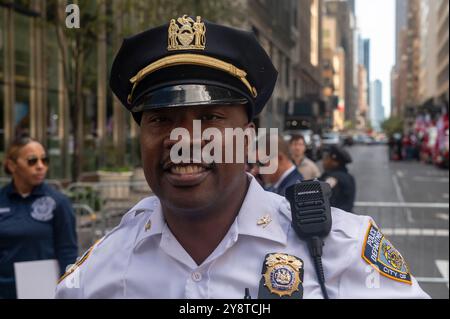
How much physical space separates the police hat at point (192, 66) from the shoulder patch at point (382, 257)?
1.43ft

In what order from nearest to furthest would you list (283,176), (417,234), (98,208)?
(283,176) < (98,208) < (417,234)

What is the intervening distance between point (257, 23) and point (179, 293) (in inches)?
54.9

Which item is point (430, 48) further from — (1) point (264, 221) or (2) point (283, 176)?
(1) point (264, 221)

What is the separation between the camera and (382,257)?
161cm

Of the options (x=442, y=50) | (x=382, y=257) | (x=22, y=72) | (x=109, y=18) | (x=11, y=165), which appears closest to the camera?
(x=382, y=257)

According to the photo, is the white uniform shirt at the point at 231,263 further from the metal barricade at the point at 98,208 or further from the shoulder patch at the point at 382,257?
the metal barricade at the point at 98,208

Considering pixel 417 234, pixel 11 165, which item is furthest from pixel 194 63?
pixel 417 234

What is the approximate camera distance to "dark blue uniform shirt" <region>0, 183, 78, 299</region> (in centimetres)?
436

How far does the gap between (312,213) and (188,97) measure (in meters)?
0.40

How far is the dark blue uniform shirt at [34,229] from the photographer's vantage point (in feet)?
14.3

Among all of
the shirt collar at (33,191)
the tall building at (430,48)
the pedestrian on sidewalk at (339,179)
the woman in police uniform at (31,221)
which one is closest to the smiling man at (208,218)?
the woman in police uniform at (31,221)

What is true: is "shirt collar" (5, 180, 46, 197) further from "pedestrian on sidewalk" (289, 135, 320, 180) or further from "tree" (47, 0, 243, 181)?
"pedestrian on sidewalk" (289, 135, 320, 180)

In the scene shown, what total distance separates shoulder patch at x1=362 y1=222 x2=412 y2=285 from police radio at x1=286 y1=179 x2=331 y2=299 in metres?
0.10

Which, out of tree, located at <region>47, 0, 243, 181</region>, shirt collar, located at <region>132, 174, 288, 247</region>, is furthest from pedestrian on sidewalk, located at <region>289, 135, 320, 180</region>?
shirt collar, located at <region>132, 174, 288, 247</region>
